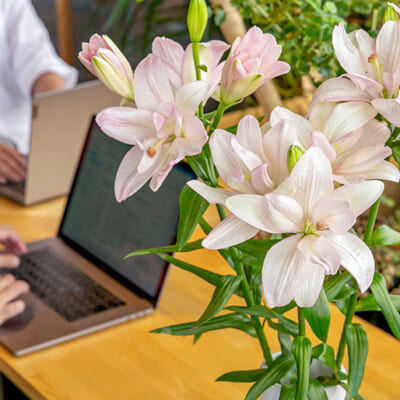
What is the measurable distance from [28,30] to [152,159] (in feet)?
6.71

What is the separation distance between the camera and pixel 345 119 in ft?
1.78

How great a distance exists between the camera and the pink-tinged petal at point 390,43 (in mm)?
559

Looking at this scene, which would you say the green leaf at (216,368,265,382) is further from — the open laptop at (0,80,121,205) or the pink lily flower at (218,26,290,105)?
the open laptop at (0,80,121,205)

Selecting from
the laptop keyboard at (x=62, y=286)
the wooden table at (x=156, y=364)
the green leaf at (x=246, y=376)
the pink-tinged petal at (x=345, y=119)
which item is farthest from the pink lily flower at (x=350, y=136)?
the laptop keyboard at (x=62, y=286)

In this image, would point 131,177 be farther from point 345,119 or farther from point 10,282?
point 10,282

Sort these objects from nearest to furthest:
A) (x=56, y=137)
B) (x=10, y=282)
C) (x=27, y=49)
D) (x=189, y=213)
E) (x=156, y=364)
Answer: (x=189, y=213) < (x=156, y=364) < (x=10, y=282) < (x=56, y=137) < (x=27, y=49)

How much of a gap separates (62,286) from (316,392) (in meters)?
0.67

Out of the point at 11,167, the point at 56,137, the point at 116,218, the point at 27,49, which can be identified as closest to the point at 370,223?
the point at 116,218

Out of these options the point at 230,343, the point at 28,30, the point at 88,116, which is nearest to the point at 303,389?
the point at 230,343

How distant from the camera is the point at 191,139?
534 mm

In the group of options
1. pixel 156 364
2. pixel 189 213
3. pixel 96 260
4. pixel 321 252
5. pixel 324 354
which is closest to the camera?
pixel 321 252

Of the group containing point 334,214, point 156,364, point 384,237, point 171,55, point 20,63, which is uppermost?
point 171,55

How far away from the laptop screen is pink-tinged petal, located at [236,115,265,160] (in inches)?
24.2

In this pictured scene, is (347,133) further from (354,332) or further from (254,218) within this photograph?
(354,332)
